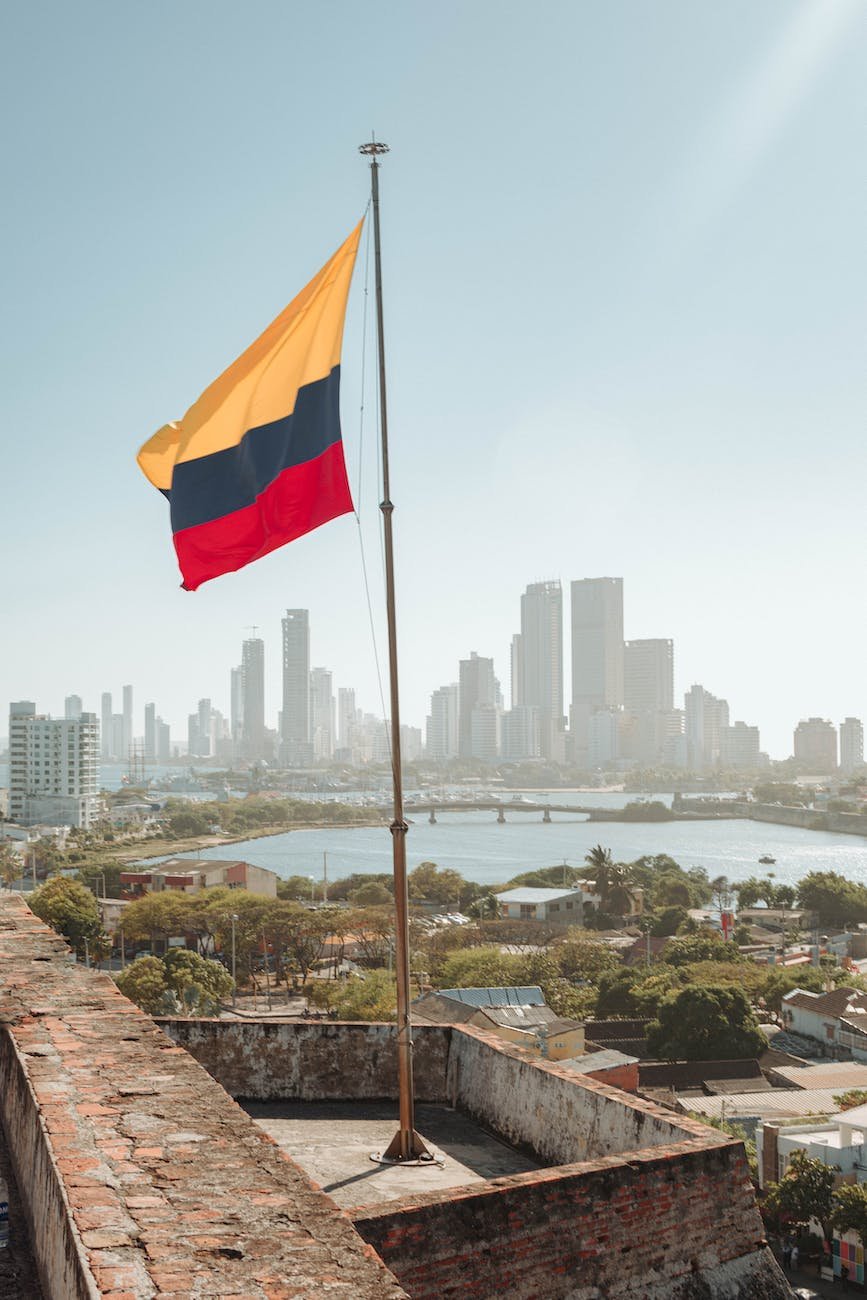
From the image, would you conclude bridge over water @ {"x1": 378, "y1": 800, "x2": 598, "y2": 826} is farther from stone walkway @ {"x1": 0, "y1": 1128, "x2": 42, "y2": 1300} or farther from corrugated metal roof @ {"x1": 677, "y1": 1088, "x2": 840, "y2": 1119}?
stone walkway @ {"x1": 0, "y1": 1128, "x2": 42, "y2": 1300}

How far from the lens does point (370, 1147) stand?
3.45 metres

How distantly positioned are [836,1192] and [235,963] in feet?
63.4

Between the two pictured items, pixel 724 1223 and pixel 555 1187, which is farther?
pixel 724 1223

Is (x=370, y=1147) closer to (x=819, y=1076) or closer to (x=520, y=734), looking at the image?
(x=819, y=1076)

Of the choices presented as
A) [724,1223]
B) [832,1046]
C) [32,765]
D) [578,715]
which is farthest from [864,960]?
[578,715]

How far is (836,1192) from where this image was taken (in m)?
14.7

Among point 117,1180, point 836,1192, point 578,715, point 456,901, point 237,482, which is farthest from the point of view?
point 578,715

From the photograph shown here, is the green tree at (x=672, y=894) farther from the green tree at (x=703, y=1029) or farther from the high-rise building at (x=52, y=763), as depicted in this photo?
the high-rise building at (x=52, y=763)

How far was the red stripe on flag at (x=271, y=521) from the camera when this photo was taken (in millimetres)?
3779

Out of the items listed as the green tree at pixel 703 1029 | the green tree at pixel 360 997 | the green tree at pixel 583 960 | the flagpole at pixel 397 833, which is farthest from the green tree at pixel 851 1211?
the green tree at pixel 583 960

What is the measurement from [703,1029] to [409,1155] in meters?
21.1

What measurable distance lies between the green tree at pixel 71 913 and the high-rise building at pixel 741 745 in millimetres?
165472

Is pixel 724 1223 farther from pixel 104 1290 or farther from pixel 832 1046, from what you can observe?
pixel 832 1046

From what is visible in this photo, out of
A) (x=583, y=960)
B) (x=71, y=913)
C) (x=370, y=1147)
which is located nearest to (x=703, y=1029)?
(x=583, y=960)
